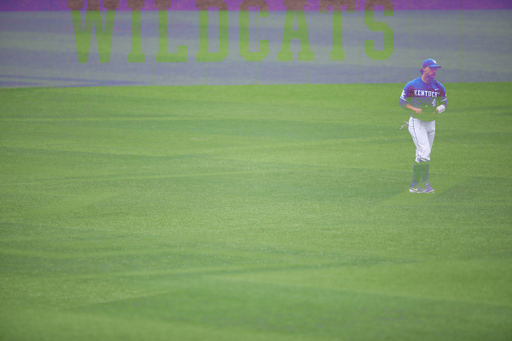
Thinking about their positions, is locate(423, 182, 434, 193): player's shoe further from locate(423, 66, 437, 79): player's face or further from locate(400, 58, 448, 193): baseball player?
locate(423, 66, 437, 79): player's face

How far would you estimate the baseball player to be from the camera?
10.2m

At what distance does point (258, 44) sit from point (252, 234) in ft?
94.0

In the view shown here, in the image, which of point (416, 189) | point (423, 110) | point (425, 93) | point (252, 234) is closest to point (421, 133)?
point (423, 110)

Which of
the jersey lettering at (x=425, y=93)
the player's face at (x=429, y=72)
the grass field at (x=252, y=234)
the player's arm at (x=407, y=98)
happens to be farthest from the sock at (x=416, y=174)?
the player's face at (x=429, y=72)

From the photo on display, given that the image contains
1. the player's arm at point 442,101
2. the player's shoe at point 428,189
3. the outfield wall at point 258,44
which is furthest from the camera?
the outfield wall at point 258,44

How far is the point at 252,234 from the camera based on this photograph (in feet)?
26.1

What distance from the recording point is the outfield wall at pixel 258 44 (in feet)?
101

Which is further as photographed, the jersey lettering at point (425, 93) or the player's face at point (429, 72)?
the jersey lettering at point (425, 93)

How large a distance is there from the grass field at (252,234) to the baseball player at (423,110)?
50 centimetres

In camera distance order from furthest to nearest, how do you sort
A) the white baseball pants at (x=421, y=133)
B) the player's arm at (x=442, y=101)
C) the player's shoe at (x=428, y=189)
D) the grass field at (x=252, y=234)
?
the player's shoe at (x=428, y=189) < the white baseball pants at (x=421, y=133) < the player's arm at (x=442, y=101) < the grass field at (x=252, y=234)

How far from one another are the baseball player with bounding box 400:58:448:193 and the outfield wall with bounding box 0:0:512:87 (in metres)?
20.2

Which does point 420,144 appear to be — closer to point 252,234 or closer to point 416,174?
point 416,174

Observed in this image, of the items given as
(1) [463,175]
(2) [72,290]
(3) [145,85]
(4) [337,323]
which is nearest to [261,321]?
(4) [337,323]

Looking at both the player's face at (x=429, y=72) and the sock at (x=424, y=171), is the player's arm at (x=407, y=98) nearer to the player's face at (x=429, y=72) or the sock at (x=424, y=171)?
the player's face at (x=429, y=72)
